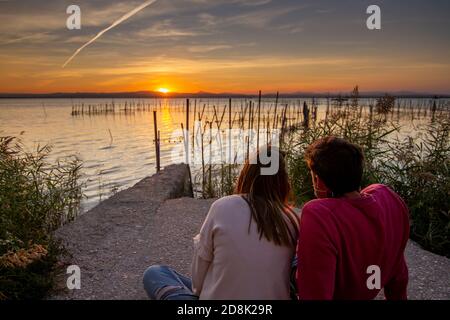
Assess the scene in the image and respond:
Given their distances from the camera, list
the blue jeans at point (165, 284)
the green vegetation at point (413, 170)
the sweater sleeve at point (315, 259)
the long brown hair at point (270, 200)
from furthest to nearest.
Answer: the green vegetation at point (413, 170), the blue jeans at point (165, 284), the long brown hair at point (270, 200), the sweater sleeve at point (315, 259)

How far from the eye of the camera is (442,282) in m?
4.20

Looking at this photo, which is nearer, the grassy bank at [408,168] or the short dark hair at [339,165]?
the short dark hair at [339,165]

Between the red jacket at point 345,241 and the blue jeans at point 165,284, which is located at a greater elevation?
the red jacket at point 345,241

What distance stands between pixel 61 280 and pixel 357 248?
2.98 meters

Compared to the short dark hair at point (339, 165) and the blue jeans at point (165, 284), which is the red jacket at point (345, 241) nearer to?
the short dark hair at point (339, 165)

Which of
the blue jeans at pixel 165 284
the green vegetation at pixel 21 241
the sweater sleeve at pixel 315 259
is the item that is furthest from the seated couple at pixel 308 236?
the green vegetation at pixel 21 241

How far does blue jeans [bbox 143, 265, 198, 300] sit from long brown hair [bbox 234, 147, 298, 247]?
998mm

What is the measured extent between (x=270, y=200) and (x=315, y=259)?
0.38 meters

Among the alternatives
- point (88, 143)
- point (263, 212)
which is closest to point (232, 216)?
point (263, 212)

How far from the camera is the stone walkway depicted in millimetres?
3992

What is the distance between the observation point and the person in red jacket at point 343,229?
209cm

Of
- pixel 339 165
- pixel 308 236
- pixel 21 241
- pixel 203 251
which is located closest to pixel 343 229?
pixel 308 236

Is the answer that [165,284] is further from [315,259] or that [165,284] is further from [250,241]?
[315,259]

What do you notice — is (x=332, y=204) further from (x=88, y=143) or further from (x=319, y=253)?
(x=88, y=143)
